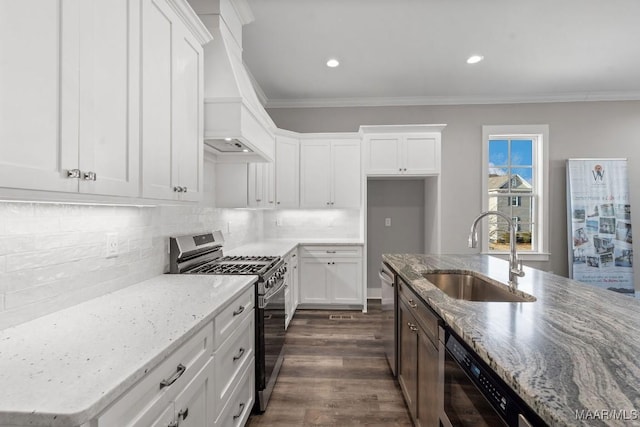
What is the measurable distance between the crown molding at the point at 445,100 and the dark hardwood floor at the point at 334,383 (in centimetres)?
321

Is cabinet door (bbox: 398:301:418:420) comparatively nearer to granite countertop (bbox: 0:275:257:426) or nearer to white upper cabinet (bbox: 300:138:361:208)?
granite countertop (bbox: 0:275:257:426)

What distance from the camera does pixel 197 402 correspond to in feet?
3.93

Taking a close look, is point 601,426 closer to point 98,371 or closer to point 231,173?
point 98,371

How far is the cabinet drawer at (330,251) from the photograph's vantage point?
3.99 m

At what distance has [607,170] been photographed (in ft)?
14.0

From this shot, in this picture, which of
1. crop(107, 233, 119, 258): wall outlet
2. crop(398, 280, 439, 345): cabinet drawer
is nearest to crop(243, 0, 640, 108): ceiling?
crop(107, 233, 119, 258): wall outlet

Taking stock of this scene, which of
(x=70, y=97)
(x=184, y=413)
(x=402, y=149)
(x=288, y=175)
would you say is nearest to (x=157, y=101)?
(x=70, y=97)

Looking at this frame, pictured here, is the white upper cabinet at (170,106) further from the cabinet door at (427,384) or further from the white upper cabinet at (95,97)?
the cabinet door at (427,384)

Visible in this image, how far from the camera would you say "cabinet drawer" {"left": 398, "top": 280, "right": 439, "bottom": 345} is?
1.38 m

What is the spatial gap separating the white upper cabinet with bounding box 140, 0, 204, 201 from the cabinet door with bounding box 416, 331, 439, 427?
5.02 feet

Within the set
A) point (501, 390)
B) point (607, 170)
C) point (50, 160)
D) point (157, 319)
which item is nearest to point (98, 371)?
point (157, 319)

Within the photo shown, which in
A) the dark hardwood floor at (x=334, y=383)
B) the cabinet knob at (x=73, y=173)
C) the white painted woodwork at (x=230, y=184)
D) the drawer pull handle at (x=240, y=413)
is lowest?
the dark hardwood floor at (x=334, y=383)

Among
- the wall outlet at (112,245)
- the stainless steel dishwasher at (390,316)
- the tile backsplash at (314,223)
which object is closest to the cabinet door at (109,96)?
the wall outlet at (112,245)

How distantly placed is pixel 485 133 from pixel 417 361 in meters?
3.95
